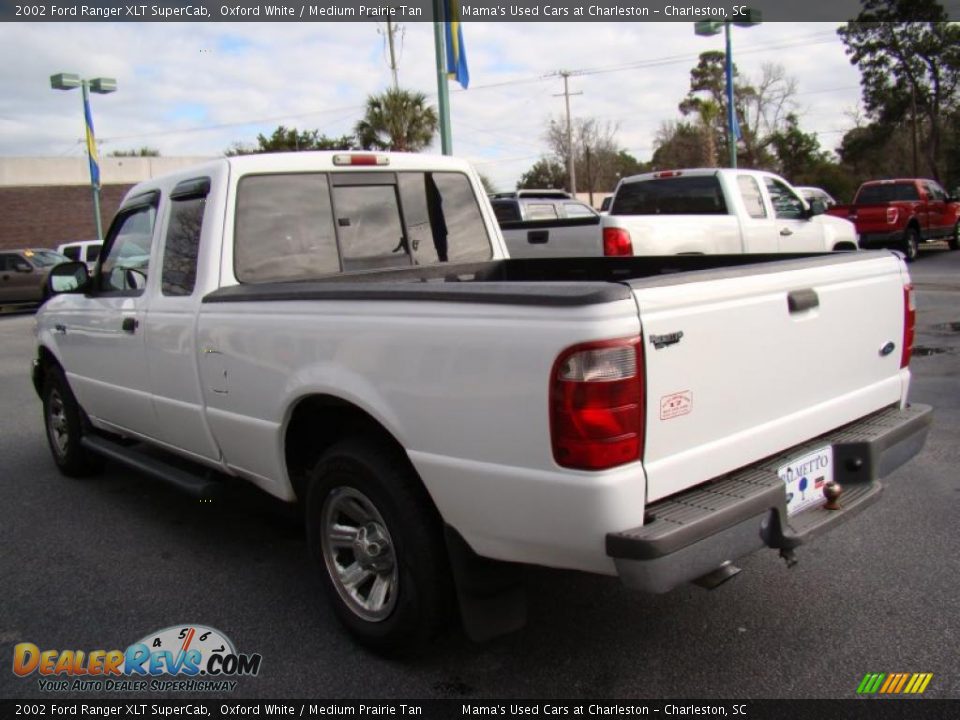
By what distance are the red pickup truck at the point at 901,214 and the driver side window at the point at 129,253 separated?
17731 millimetres

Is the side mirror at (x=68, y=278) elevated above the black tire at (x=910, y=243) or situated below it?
above

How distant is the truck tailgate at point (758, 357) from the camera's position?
2.59 m

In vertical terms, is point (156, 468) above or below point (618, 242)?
below

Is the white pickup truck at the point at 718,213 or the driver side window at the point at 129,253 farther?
the white pickup truck at the point at 718,213

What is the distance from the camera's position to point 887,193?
19984mm

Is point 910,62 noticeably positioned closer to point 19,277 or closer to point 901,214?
point 901,214

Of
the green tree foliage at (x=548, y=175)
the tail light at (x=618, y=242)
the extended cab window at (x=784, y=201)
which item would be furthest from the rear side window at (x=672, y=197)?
the green tree foliage at (x=548, y=175)

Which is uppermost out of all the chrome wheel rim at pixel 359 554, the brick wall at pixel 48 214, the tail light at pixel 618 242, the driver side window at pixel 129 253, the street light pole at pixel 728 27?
the street light pole at pixel 728 27

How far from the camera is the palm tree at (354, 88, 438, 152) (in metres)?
31.0

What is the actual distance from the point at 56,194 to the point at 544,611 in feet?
136

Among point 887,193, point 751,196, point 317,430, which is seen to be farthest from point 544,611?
point 887,193

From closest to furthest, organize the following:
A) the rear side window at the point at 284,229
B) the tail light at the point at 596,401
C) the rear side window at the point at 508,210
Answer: the tail light at the point at 596,401 < the rear side window at the point at 284,229 < the rear side window at the point at 508,210

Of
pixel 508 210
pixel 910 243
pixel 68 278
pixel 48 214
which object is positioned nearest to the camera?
pixel 68 278

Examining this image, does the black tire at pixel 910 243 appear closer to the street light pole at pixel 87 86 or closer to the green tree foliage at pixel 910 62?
the green tree foliage at pixel 910 62
